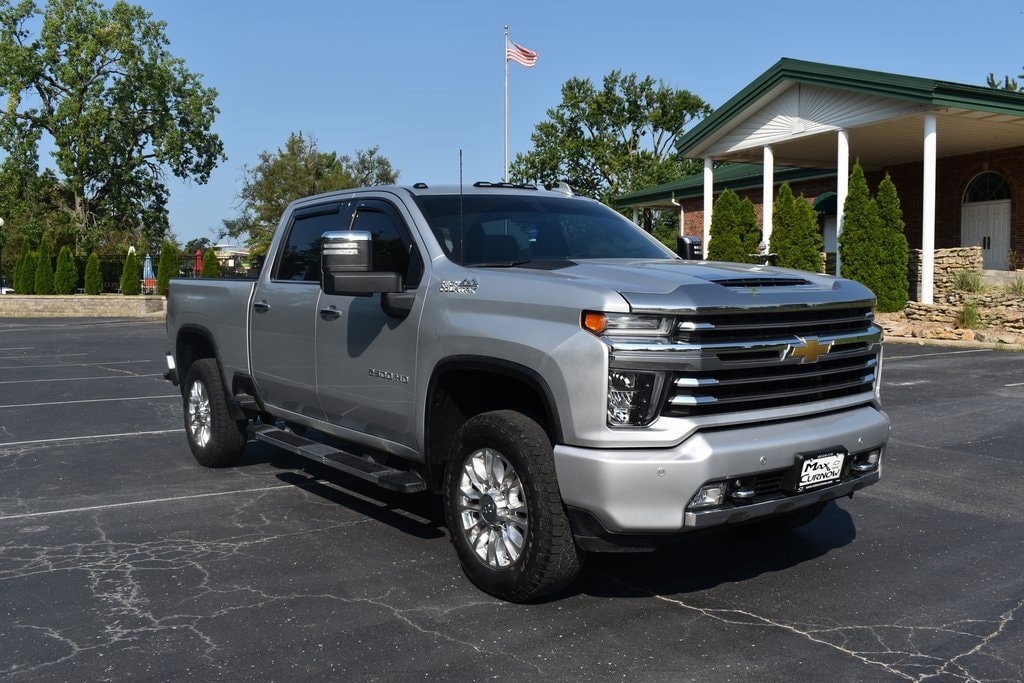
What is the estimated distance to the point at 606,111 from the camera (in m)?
56.8

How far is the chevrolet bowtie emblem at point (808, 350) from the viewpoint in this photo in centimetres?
439

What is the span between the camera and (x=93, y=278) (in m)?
39.7

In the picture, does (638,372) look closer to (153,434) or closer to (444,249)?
(444,249)

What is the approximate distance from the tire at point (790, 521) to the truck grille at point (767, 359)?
91cm

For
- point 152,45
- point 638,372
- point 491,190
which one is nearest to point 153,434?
point 491,190

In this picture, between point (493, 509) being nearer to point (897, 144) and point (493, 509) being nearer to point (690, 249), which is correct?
point (690, 249)

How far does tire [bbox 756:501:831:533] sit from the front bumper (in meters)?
1.22

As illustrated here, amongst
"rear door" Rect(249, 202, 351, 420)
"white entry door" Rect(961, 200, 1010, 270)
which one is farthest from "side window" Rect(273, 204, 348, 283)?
"white entry door" Rect(961, 200, 1010, 270)

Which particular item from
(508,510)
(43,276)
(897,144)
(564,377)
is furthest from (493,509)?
(43,276)

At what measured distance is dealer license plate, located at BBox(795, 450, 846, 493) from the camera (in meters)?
4.36

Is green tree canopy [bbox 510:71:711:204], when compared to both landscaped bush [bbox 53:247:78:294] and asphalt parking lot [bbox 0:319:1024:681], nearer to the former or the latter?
landscaped bush [bbox 53:247:78:294]

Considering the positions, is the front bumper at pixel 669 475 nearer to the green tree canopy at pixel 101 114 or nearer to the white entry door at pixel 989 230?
the white entry door at pixel 989 230

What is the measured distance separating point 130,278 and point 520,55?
19.1 metres

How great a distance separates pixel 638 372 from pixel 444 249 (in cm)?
173
